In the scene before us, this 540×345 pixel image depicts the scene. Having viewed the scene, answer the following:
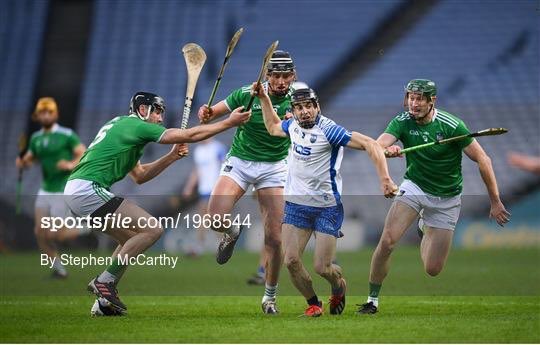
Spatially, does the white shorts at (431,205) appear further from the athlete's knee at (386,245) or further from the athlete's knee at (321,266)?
the athlete's knee at (321,266)

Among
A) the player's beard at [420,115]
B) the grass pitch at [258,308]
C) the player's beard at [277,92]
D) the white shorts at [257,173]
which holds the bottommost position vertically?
the grass pitch at [258,308]

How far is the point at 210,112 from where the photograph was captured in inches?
380

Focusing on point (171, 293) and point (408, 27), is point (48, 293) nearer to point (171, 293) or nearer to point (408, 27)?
point (171, 293)

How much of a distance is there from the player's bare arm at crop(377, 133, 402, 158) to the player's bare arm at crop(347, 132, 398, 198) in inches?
8.7

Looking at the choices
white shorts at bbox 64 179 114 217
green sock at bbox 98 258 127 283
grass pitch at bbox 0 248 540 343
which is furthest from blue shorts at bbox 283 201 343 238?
white shorts at bbox 64 179 114 217

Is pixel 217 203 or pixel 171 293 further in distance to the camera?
pixel 171 293

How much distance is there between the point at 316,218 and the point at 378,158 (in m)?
0.95

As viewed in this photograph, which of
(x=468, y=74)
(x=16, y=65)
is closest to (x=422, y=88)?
(x=468, y=74)

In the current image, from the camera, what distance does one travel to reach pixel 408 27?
2359 centimetres

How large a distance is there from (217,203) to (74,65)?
589 inches

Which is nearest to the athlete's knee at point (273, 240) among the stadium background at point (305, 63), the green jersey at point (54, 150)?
the green jersey at point (54, 150)

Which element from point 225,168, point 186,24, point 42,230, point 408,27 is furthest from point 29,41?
point 225,168

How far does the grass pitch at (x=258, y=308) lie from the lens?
775 cm

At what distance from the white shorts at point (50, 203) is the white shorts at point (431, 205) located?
6.01 meters
